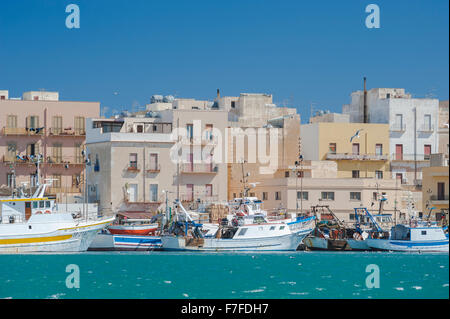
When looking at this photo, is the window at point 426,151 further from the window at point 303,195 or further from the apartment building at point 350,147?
the window at point 303,195

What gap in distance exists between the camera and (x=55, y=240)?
67500 mm

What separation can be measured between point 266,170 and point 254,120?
28.7 feet

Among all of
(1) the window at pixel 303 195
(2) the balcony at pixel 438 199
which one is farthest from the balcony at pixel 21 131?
(2) the balcony at pixel 438 199

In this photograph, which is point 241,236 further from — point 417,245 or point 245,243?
point 417,245

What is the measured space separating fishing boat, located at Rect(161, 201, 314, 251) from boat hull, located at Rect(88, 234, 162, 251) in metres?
0.81

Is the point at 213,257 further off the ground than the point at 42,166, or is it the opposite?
the point at 42,166

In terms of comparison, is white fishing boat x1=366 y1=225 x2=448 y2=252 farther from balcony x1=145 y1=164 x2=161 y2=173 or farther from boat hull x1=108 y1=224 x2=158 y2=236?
balcony x1=145 y1=164 x2=161 y2=173

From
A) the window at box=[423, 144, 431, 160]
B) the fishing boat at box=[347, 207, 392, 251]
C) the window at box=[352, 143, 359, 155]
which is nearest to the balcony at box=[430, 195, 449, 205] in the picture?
the fishing boat at box=[347, 207, 392, 251]

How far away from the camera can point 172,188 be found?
261ft

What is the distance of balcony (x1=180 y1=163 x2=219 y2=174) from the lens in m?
80.1

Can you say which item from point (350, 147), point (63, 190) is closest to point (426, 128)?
point (350, 147)

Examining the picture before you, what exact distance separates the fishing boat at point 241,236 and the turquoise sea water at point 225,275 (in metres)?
0.75
